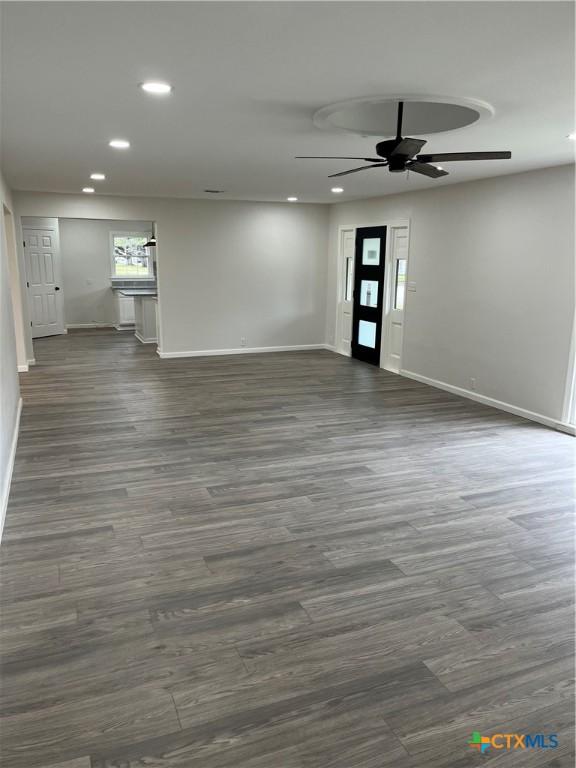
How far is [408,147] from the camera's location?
346 cm

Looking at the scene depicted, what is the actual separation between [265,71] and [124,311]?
1013cm

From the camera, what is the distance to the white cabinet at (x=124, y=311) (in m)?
12.1

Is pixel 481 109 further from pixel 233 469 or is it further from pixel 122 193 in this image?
pixel 122 193

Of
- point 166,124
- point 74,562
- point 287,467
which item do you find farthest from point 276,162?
point 74,562

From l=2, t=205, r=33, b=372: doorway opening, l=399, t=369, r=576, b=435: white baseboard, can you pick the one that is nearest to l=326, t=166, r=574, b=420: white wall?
l=399, t=369, r=576, b=435: white baseboard

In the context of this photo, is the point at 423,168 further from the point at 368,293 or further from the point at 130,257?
the point at 130,257

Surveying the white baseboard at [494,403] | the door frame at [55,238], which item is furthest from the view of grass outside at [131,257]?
the white baseboard at [494,403]

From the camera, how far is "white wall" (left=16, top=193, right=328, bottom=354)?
8625 millimetres

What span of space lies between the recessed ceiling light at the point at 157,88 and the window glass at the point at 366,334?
6.12m

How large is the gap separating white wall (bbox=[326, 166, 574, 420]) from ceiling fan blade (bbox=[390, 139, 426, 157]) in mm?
2583

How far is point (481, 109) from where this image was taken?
3.31 meters

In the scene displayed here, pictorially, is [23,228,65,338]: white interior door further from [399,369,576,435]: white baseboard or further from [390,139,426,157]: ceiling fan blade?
[390,139,426,157]: ceiling fan blade

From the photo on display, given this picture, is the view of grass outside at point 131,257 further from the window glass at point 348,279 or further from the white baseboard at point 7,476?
the white baseboard at point 7,476

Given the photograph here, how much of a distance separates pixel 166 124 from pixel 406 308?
4.85 meters
